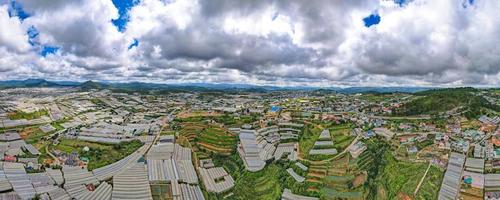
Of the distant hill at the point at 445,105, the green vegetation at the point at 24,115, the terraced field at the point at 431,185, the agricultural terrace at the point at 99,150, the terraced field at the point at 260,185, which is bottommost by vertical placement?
the terraced field at the point at 260,185

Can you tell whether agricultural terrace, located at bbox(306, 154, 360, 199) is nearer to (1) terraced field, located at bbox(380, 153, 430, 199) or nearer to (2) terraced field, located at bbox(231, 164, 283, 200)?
(1) terraced field, located at bbox(380, 153, 430, 199)

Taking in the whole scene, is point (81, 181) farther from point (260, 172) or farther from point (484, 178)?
point (484, 178)

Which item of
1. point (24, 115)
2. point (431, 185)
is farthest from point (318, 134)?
point (24, 115)

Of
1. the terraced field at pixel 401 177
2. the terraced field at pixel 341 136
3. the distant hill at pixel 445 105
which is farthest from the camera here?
the distant hill at pixel 445 105

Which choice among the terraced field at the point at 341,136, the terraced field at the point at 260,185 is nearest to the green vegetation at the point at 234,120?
the terraced field at the point at 341,136

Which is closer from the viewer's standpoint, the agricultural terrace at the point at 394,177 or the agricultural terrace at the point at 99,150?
the agricultural terrace at the point at 394,177

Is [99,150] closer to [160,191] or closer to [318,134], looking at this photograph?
[160,191]

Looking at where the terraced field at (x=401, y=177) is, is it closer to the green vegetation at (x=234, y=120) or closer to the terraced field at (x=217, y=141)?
the terraced field at (x=217, y=141)

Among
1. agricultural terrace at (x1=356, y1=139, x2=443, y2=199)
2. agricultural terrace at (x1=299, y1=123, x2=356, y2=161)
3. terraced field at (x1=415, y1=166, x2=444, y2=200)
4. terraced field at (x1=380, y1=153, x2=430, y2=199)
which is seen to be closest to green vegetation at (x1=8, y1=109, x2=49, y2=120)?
agricultural terrace at (x1=299, y1=123, x2=356, y2=161)
